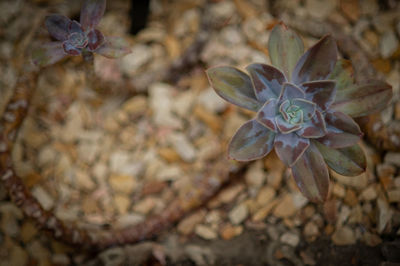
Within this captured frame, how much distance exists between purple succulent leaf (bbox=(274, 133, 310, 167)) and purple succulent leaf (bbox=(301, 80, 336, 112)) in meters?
0.06

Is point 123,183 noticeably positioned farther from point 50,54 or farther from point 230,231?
point 50,54

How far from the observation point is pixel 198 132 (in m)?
1.08

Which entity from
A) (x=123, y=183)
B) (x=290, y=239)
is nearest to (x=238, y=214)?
(x=290, y=239)

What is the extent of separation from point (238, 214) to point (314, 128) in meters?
0.42

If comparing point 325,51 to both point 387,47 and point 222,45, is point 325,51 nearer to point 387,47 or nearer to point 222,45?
point 387,47

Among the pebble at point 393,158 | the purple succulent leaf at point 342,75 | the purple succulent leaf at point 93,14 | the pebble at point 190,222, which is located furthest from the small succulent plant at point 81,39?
the pebble at point 393,158

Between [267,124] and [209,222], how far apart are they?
0.45m

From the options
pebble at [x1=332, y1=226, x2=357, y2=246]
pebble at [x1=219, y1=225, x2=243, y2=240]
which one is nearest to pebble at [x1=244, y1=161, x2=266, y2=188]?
pebble at [x1=219, y1=225, x2=243, y2=240]

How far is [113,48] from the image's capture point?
0.58m

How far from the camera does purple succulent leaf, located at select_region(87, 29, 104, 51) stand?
22.4 inches

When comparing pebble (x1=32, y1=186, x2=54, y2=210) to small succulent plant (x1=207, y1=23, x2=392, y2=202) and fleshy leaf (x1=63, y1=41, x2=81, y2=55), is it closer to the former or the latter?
fleshy leaf (x1=63, y1=41, x2=81, y2=55)

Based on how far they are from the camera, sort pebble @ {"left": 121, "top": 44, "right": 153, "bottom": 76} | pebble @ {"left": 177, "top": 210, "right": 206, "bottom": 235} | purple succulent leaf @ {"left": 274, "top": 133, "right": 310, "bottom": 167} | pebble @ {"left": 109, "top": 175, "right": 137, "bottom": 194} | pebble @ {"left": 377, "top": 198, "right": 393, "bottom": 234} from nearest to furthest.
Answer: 1. purple succulent leaf @ {"left": 274, "top": 133, "right": 310, "bottom": 167}
2. pebble @ {"left": 377, "top": 198, "right": 393, "bottom": 234}
3. pebble @ {"left": 177, "top": 210, "right": 206, "bottom": 235}
4. pebble @ {"left": 109, "top": 175, "right": 137, "bottom": 194}
5. pebble @ {"left": 121, "top": 44, "right": 153, "bottom": 76}

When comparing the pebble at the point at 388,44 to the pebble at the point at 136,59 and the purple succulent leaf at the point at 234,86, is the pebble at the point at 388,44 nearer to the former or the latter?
the purple succulent leaf at the point at 234,86

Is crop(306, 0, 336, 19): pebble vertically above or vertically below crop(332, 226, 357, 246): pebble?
above
